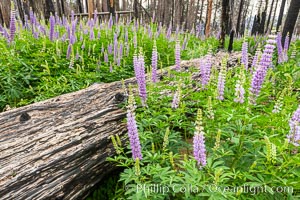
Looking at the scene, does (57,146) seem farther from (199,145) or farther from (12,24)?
(12,24)

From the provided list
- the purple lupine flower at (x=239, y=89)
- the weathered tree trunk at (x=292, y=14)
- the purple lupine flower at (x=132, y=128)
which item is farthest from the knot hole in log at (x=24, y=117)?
the weathered tree trunk at (x=292, y=14)

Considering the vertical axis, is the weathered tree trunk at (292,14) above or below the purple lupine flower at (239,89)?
above

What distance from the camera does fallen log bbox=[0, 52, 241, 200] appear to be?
2.25 meters

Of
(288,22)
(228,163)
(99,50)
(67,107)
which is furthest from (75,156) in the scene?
(288,22)

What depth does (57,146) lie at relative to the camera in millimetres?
2621

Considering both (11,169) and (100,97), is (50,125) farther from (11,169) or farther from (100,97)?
(100,97)

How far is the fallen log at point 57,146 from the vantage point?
2246 mm

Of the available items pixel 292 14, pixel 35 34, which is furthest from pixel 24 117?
pixel 292 14

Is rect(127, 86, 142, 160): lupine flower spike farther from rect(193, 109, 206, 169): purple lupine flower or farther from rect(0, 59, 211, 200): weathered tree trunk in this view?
rect(0, 59, 211, 200): weathered tree trunk

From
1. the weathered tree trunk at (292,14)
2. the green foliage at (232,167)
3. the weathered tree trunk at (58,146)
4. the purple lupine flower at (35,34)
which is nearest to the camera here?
the green foliage at (232,167)

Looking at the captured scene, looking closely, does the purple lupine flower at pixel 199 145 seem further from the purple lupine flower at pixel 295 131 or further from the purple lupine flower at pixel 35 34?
the purple lupine flower at pixel 35 34

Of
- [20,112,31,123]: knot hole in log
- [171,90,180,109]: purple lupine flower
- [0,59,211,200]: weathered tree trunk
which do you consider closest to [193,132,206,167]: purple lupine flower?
[171,90,180,109]: purple lupine flower

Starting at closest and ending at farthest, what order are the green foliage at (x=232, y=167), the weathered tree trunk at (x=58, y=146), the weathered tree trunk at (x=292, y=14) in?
the green foliage at (x=232, y=167), the weathered tree trunk at (x=58, y=146), the weathered tree trunk at (x=292, y=14)

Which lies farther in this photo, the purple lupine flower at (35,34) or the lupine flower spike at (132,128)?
the purple lupine flower at (35,34)
